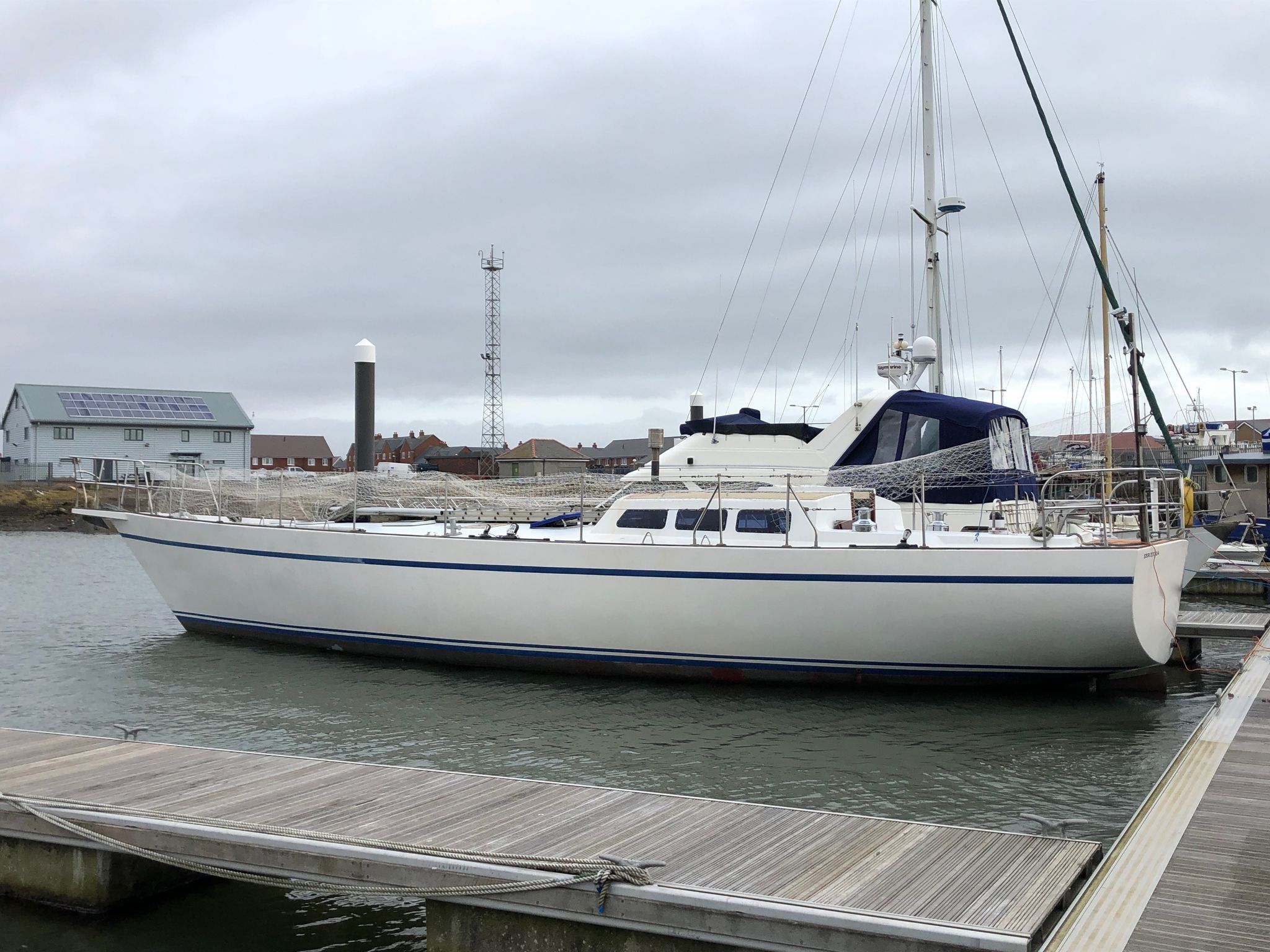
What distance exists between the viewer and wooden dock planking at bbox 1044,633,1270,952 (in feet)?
Result: 13.4

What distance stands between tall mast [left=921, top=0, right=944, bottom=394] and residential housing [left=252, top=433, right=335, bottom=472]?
65398 mm

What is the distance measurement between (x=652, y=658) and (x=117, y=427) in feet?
155

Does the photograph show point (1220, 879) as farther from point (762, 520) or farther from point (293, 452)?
point (293, 452)

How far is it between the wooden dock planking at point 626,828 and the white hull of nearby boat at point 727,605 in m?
4.82

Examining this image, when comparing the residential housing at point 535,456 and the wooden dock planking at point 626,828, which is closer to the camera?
the wooden dock planking at point 626,828

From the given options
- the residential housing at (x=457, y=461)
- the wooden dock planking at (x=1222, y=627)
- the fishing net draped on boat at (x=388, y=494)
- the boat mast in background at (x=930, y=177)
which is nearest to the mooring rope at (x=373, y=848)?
the fishing net draped on boat at (x=388, y=494)

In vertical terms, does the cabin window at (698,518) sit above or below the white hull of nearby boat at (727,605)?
above

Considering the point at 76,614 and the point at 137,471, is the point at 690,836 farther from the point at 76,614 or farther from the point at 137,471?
the point at 76,614

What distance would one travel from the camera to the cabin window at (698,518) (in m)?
11.7

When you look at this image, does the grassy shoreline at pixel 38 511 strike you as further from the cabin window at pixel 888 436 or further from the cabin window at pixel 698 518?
the cabin window at pixel 888 436

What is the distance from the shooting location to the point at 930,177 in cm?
1730

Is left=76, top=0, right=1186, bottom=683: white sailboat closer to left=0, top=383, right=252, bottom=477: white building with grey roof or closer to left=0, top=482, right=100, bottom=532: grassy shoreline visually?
left=0, top=482, right=100, bottom=532: grassy shoreline

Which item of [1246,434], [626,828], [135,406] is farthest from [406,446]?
[626,828]

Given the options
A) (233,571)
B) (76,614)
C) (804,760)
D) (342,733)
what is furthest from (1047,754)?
(76,614)
